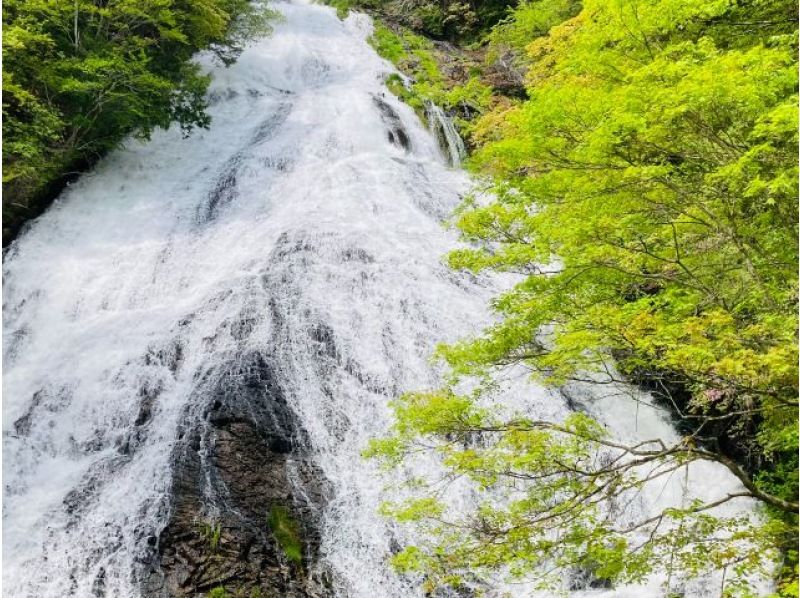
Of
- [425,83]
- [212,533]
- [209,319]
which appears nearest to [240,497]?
[212,533]

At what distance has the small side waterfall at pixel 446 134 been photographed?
16.8m

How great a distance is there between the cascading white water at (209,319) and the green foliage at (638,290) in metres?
2.08

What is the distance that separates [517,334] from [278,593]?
377 cm

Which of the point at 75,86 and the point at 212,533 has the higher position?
the point at 75,86

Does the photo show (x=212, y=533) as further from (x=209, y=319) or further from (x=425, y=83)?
(x=425, y=83)

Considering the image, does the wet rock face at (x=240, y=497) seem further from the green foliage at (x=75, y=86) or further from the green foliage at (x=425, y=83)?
the green foliage at (x=425, y=83)

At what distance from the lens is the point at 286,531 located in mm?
7000

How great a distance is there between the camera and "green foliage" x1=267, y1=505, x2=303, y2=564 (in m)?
6.84

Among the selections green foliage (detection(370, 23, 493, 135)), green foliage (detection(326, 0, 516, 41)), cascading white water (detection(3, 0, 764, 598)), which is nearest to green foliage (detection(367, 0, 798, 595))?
cascading white water (detection(3, 0, 764, 598))

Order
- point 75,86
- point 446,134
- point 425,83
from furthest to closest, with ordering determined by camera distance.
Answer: point 425,83 < point 446,134 < point 75,86

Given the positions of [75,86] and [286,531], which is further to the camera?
[75,86]

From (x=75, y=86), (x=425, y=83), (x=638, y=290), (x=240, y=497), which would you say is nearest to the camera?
(x=638, y=290)

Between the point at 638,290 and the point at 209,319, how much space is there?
244 inches

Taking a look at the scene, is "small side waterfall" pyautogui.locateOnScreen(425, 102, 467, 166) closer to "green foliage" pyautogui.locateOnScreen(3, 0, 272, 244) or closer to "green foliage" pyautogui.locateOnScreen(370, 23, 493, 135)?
"green foliage" pyautogui.locateOnScreen(370, 23, 493, 135)
